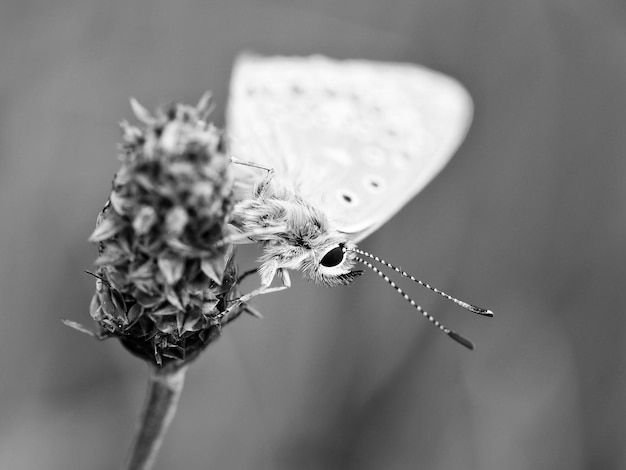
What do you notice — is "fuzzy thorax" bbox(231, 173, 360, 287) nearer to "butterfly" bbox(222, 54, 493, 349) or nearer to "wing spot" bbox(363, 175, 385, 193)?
"butterfly" bbox(222, 54, 493, 349)

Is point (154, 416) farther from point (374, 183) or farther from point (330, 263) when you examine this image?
point (374, 183)

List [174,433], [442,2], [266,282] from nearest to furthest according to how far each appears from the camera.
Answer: [266,282]
[174,433]
[442,2]

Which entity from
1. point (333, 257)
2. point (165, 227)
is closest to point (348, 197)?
point (333, 257)

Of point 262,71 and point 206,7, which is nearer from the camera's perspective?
point 262,71

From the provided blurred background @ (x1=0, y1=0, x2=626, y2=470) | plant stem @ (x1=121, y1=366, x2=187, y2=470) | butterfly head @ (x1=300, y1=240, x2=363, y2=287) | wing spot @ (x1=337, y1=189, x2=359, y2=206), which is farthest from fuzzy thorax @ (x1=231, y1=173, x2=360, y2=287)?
blurred background @ (x1=0, y1=0, x2=626, y2=470)

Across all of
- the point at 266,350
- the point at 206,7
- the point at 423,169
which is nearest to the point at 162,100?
the point at 206,7

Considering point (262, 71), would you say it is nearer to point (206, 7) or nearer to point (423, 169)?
point (423, 169)
